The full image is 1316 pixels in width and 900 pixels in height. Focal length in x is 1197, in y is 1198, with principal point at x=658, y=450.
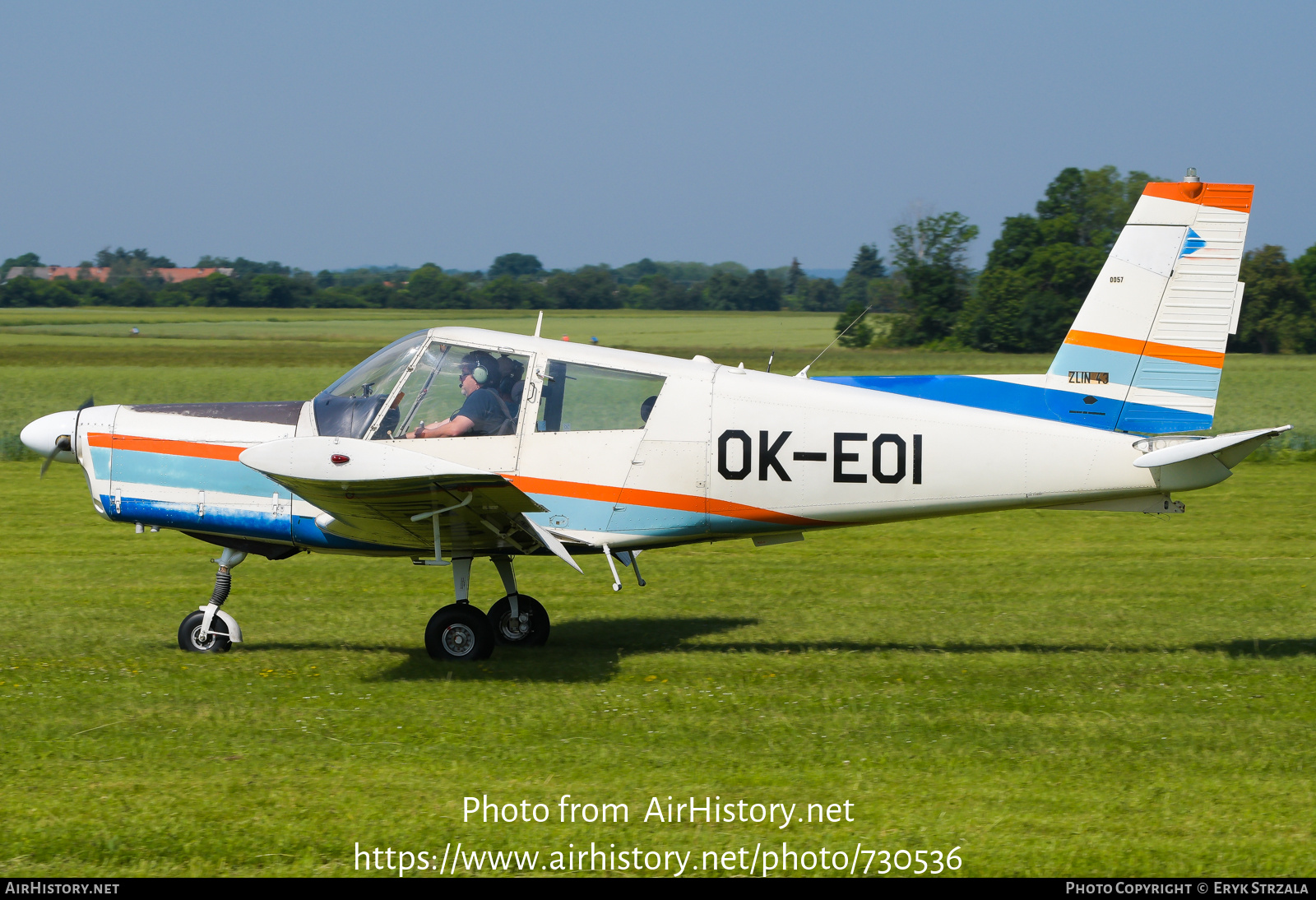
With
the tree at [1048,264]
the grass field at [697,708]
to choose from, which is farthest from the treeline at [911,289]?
the grass field at [697,708]

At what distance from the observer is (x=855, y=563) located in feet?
40.9

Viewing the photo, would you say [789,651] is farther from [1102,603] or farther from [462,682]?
[1102,603]

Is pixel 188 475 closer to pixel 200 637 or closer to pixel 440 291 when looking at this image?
pixel 200 637

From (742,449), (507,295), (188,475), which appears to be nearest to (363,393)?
(188,475)

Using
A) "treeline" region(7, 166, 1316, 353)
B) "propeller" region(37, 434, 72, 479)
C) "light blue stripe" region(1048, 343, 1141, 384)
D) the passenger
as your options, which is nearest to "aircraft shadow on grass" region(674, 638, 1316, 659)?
"light blue stripe" region(1048, 343, 1141, 384)

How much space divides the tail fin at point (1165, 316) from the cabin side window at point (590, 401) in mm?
2717

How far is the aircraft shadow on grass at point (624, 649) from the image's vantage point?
25.5ft

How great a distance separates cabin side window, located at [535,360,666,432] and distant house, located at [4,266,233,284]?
9969cm

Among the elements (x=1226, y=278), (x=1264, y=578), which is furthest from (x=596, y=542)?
(x=1264, y=578)

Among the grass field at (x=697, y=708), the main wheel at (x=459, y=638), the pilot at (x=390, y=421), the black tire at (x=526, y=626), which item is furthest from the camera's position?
the black tire at (x=526, y=626)

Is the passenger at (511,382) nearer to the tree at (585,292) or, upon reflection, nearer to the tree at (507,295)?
the tree at (507,295)

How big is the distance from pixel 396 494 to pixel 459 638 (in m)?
1.56

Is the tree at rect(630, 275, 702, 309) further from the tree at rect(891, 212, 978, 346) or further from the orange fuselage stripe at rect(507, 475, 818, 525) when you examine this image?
the orange fuselage stripe at rect(507, 475, 818, 525)

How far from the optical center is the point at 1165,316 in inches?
306
